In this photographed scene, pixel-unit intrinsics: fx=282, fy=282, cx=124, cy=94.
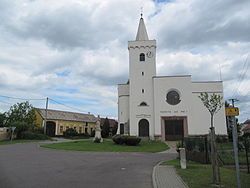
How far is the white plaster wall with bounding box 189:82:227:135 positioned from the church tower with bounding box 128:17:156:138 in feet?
22.3

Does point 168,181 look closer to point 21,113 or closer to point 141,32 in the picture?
point 141,32

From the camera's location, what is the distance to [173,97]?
1816 inches

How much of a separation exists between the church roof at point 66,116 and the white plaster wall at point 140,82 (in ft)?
97.6

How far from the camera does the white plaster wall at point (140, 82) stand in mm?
45875

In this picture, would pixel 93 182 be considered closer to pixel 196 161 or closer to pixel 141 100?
pixel 196 161

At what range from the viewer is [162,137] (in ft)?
146

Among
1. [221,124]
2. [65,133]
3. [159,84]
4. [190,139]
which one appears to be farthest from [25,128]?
[190,139]

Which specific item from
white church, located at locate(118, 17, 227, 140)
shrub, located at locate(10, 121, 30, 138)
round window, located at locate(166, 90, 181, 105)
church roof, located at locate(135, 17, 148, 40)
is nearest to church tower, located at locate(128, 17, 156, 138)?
white church, located at locate(118, 17, 227, 140)

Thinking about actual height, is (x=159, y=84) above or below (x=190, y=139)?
above

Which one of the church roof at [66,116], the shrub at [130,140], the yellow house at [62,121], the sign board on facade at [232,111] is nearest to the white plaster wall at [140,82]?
the shrub at [130,140]

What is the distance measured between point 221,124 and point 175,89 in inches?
356

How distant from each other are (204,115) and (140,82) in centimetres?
1168

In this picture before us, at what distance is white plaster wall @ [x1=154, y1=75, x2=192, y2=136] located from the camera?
148 feet

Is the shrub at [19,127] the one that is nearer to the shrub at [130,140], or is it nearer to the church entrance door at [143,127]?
the church entrance door at [143,127]
